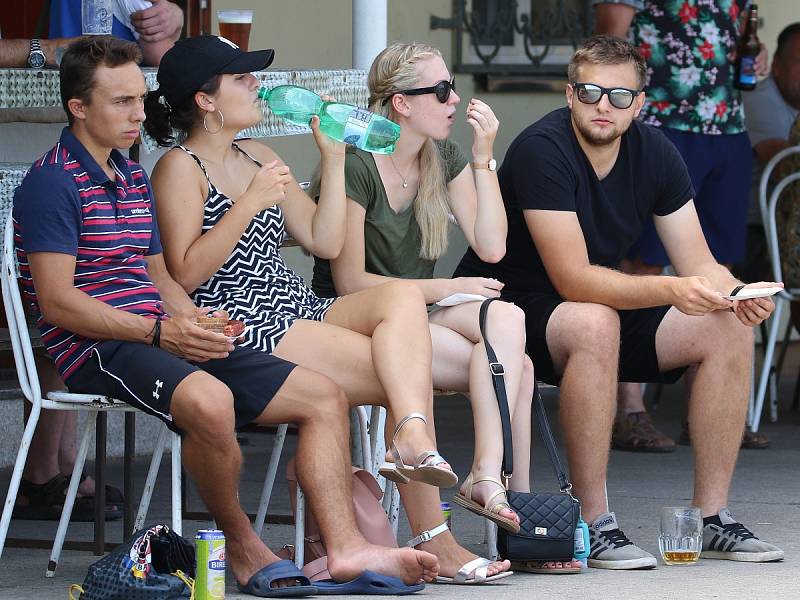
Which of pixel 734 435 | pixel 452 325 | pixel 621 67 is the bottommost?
pixel 734 435

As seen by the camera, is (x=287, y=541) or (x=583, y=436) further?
(x=287, y=541)

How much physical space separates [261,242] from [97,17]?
0.85 meters

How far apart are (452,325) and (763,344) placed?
4206 mm

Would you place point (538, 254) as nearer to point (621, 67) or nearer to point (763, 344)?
point (621, 67)

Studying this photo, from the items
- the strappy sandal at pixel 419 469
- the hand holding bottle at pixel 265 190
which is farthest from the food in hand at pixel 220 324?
the strappy sandal at pixel 419 469

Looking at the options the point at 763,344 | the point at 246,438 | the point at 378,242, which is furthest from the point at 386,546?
the point at 763,344

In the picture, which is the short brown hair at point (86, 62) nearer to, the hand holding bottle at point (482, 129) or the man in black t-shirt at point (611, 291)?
the hand holding bottle at point (482, 129)

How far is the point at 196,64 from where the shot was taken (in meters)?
4.23

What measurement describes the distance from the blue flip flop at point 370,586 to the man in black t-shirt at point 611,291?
2.22 ft

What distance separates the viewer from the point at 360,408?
4.46 m

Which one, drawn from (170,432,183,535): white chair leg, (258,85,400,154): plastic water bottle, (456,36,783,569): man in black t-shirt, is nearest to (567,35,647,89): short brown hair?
(456,36,783,569): man in black t-shirt

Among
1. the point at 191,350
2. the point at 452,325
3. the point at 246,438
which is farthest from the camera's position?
the point at 246,438

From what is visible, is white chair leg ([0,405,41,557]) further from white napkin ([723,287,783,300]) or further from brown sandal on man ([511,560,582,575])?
white napkin ([723,287,783,300])

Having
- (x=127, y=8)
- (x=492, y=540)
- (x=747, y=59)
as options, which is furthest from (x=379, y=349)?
(x=747, y=59)
